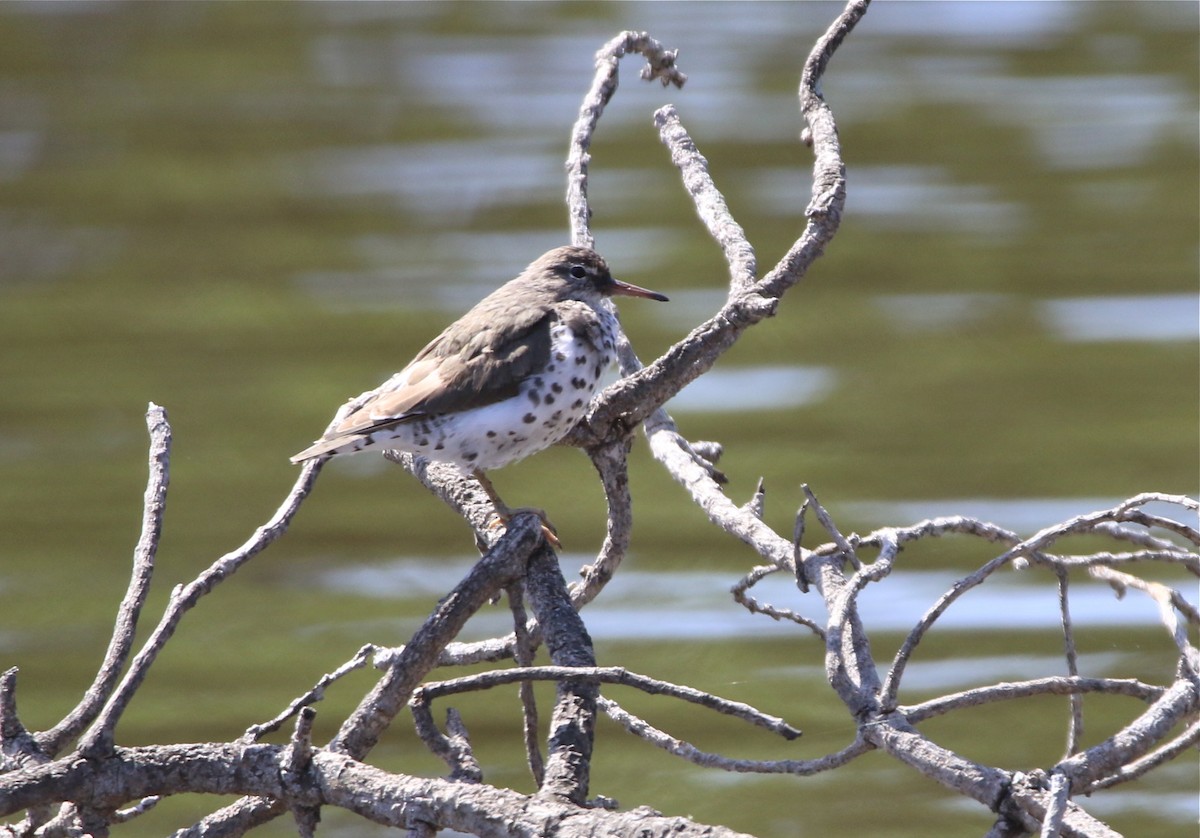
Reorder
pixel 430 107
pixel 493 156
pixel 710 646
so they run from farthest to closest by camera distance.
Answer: pixel 430 107
pixel 493 156
pixel 710 646

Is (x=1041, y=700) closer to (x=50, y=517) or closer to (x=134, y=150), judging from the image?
(x=50, y=517)

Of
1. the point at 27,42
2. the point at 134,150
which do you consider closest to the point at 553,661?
the point at 134,150

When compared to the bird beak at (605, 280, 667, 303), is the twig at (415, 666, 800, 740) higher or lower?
lower

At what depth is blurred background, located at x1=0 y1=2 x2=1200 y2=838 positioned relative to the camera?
7.97 meters

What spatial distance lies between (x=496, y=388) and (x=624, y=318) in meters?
7.13

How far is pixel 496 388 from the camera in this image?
510cm

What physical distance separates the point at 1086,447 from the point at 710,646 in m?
3.45

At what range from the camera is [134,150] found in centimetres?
1675

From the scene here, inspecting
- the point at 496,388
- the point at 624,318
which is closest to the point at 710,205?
the point at 496,388

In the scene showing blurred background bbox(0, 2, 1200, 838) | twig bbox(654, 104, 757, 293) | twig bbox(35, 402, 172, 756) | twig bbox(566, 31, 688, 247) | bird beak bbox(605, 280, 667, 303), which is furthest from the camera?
blurred background bbox(0, 2, 1200, 838)

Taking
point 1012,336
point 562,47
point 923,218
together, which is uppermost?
point 562,47

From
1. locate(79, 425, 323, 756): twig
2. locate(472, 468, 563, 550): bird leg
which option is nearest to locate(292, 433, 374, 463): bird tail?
locate(472, 468, 563, 550): bird leg

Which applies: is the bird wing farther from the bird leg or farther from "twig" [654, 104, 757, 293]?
"twig" [654, 104, 757, 293]

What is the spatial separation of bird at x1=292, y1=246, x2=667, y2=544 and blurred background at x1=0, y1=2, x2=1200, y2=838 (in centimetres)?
230
